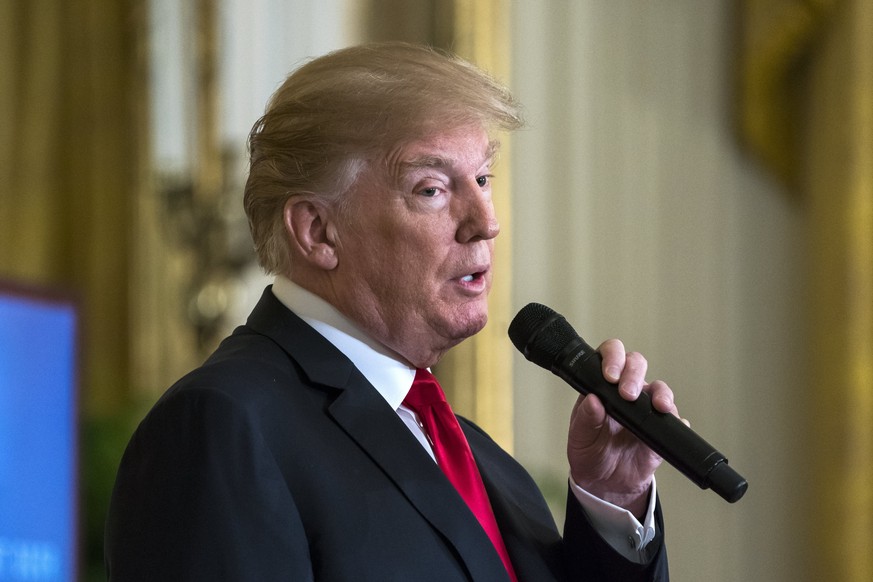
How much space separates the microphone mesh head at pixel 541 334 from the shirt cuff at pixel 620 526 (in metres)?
0.22


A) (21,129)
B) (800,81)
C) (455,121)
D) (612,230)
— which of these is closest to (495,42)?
(612,230)

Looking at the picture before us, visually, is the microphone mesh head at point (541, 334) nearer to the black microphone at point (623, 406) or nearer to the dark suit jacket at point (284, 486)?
the black microphone at point (623, 406)

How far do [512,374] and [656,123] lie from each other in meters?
0.93

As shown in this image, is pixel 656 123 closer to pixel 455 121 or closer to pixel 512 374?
pixel 512 374

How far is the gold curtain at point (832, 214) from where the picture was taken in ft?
11.5

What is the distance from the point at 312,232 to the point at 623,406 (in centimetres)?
47

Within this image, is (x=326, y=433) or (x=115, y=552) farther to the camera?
(x=326, y=433)

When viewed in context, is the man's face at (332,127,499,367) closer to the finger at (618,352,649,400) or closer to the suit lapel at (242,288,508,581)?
the suit lapel at (242,288,508,581)

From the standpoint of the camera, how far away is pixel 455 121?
164 centimetres

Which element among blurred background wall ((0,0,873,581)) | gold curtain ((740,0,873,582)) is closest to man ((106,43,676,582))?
gold curtain ((740,0,873,582))

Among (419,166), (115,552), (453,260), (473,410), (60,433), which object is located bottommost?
(473,410)

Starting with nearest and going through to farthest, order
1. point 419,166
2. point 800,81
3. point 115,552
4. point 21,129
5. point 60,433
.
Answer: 1. point 115,552
2. point 419,166
3. point 60,433
4. point 800,81
5. point 21,129

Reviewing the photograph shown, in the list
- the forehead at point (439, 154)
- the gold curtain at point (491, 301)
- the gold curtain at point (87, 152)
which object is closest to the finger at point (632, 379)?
the forehead at point (439, 154)

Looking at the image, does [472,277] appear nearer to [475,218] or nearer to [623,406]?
[475,218]
